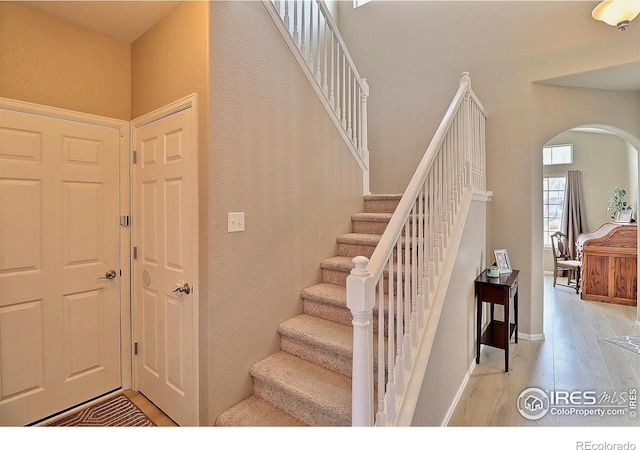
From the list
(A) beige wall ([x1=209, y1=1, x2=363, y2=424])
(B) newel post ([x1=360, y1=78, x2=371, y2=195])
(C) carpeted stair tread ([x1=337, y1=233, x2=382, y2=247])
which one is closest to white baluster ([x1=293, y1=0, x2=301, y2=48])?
(A) beige wall ([x1=209, y1=1, x2=363, y2=424])

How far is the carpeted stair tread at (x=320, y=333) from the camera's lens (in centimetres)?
200

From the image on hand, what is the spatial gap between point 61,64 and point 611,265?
6.86 m

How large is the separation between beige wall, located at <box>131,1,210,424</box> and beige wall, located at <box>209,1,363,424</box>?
0.13 ft

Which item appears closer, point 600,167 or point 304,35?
point 304,35

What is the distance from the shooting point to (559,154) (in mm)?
6887

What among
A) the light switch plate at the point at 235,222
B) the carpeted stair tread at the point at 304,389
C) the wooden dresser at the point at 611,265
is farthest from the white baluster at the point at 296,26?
the wooden dresser at the point at 611,265

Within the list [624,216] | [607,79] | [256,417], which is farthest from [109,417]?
[624,216]

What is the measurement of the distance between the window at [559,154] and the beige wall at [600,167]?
8cm

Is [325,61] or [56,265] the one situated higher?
[325,61]

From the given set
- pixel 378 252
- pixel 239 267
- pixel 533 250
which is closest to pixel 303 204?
pixel 239 267

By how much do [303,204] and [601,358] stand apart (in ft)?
10.2

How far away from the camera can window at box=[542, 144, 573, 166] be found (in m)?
6.74

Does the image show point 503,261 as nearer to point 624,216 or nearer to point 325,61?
point 325,61

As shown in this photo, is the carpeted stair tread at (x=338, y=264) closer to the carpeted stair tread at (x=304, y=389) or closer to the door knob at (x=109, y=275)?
the carpeted stair tread at (x=304, y=389)
